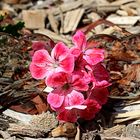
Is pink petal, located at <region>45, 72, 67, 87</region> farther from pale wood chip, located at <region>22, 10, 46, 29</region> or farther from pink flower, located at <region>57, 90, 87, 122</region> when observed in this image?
pale wood chip, located at <region>22, 10, 46, 29</region>

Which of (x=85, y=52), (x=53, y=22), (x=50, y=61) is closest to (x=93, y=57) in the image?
(x=85, y=52)

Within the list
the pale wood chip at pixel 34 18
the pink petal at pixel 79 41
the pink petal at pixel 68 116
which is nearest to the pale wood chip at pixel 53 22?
the pale wood chip at pixel 34 18

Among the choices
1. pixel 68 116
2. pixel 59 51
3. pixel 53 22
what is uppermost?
pixel 59 51

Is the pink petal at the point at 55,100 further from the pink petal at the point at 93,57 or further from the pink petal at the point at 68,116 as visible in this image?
the pink petal at the point at 93,57

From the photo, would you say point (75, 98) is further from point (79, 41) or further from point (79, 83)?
point (79, 41)

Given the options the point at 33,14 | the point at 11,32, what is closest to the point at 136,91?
the point at 11,32

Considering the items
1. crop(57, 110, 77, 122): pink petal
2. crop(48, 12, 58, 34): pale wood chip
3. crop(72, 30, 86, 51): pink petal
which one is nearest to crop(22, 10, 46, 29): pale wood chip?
crop(48, 12, 58, 34): pale wood chip
